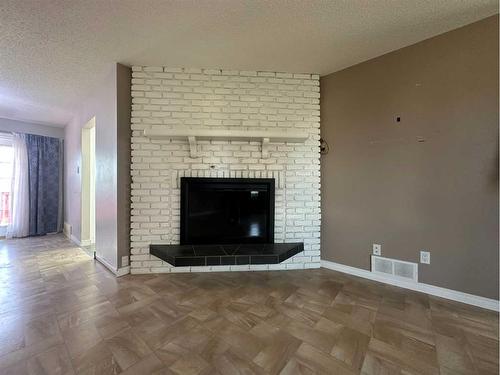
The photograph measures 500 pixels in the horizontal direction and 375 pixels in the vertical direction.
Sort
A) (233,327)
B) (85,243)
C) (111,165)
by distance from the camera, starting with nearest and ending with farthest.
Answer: (233,327)
(111,165)
(85,243)

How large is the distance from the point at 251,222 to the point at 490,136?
2.31 metres

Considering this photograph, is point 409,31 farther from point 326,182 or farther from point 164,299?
point 164,299

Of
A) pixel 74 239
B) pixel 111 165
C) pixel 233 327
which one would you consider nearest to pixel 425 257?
pixel 233 327

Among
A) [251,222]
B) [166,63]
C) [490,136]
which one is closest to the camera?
[490,136]

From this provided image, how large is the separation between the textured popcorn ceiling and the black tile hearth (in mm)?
2044

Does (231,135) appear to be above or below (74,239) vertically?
above

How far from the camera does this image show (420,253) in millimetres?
2197

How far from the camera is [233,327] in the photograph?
161cm

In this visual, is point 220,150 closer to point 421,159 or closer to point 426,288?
point 421,159

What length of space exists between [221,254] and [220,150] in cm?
117

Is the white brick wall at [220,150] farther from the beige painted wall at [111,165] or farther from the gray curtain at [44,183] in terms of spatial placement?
the gray curtain at [44,183]

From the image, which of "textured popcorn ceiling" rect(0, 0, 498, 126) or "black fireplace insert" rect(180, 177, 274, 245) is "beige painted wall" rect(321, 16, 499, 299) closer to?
"textured popcorn ceiling" rect(0, 0, 498, 126)

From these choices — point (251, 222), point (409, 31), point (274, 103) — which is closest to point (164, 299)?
point (251, 222)

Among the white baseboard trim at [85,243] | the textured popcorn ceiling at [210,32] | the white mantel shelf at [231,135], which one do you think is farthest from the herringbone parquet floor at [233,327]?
the textured popcorn ceiling at [210,32]
